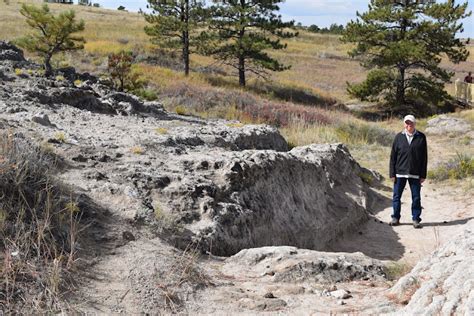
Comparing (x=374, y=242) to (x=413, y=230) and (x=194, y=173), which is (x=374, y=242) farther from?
(x=194, y=173)

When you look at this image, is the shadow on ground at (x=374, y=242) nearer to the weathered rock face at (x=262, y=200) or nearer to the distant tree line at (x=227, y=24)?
the weathered rock face at (x=262, y=200)

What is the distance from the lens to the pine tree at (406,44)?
27859 millimetres

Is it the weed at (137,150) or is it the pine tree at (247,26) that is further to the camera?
the pine tree at (247,26)

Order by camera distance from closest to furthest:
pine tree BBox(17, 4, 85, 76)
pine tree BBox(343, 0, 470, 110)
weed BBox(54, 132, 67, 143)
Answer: weed BBox(54, 132, 67, 143), pine tree BBox(17, 4, 85, 76), pine tree BBox(343, 0, 470, 110)

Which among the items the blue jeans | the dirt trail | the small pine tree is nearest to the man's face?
the blue jeans

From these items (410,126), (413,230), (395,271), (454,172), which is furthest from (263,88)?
(395,271)

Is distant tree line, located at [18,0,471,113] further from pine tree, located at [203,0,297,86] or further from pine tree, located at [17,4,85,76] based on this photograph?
pine tree, located at [17,4,85,76]

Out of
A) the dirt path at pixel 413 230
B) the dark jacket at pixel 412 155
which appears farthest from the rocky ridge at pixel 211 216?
the dark jacket at pixel 412 155

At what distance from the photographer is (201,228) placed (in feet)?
19.7

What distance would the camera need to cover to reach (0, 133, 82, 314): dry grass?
3725 millimetres

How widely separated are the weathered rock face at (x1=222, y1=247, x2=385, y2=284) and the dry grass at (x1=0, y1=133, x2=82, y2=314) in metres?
1.60

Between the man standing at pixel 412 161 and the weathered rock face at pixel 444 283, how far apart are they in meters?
4.31

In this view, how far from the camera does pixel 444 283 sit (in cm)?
364

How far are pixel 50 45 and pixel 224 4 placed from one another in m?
18.2
